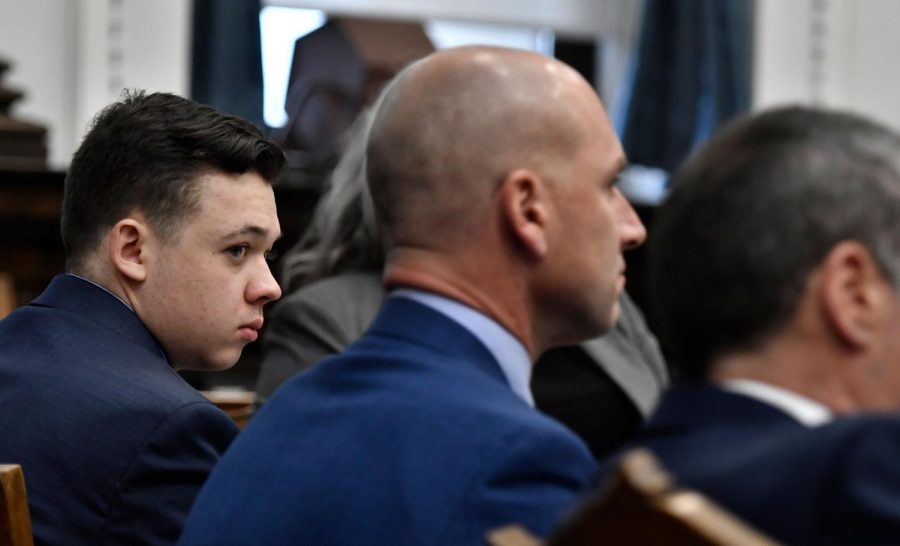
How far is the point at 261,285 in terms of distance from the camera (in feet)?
7.26

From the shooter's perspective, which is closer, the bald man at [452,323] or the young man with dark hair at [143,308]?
the bald man at [452,323]

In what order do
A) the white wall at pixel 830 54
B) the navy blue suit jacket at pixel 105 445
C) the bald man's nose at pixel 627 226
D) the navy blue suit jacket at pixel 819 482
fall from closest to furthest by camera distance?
the navy blue suit jacket at pixel 819 482 < the bald man's nose at pixel 627 226 < the navy blue suit jacket at pixel 105 445 < the white wall at pixel 830 54

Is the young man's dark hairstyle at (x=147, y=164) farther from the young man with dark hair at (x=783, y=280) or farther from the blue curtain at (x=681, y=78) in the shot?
the blue curtain at (x=681, y=78)

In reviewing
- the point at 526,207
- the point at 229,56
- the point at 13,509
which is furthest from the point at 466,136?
the point at 229,56

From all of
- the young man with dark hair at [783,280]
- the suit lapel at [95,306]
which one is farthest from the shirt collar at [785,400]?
the suit lapel at [95,306]

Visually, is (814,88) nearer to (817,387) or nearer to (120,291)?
(120,291)

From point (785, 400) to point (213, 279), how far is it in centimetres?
121

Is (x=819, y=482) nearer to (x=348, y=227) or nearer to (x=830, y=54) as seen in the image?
(x=348, y=227)

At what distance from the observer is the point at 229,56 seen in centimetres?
548

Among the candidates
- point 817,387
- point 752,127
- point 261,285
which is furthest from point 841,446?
point 261,285

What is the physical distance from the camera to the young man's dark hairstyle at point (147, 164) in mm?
2152

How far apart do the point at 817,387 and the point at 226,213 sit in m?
1.23

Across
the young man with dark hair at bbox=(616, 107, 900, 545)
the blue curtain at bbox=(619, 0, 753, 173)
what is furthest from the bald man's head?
the blue curtain at bbox=(619, 0, 753, 173)

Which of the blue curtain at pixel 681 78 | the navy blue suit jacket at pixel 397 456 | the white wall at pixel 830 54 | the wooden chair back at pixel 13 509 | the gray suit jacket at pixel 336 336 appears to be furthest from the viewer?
Answer: the white wall at pixel 830 54
